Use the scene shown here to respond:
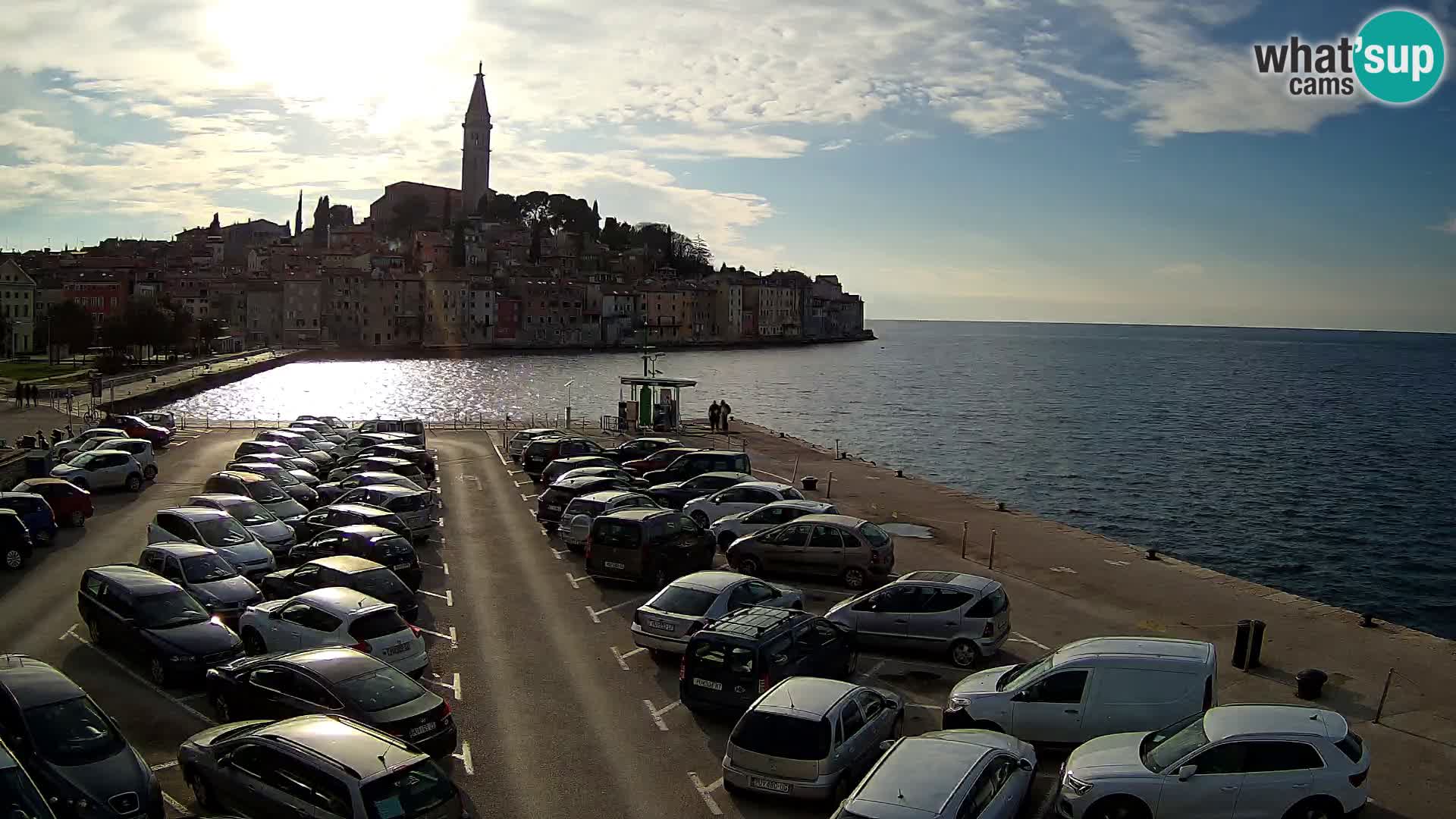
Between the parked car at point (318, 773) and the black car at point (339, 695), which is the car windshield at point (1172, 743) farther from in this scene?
the black car at point (339, 695)

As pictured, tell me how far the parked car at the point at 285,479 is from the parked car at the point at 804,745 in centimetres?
1783

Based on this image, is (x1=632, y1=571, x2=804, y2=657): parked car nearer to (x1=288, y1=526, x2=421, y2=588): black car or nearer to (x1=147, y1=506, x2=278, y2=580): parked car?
(x1=288, y1=526, x2=421, y2=588): black car

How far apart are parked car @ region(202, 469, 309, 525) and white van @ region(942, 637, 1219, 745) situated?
55.2 ft

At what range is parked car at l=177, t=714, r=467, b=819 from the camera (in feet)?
27.4

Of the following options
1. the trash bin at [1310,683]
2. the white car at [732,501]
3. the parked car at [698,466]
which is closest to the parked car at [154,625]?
the white car at [732,501]

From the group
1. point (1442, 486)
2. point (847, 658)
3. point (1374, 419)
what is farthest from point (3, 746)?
point (1374, 419)

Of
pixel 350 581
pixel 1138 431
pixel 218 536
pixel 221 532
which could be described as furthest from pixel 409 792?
pixel 1138 431

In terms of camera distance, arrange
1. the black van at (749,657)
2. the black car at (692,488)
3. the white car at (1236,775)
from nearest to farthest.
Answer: the white car at (1236,775) < the black van at (749,657) < the black car at (692,488)

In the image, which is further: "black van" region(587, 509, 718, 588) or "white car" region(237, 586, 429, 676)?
"black van" region(587, 509, 718, 588)

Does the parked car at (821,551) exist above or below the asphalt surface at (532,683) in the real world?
above

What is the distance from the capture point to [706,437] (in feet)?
145

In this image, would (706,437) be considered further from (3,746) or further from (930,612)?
(3,746)

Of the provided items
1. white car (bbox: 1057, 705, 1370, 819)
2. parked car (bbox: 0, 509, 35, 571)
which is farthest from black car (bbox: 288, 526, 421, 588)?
white car (bbox: 1057, 705, 1370, 819)

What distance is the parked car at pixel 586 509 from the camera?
21.7 m
